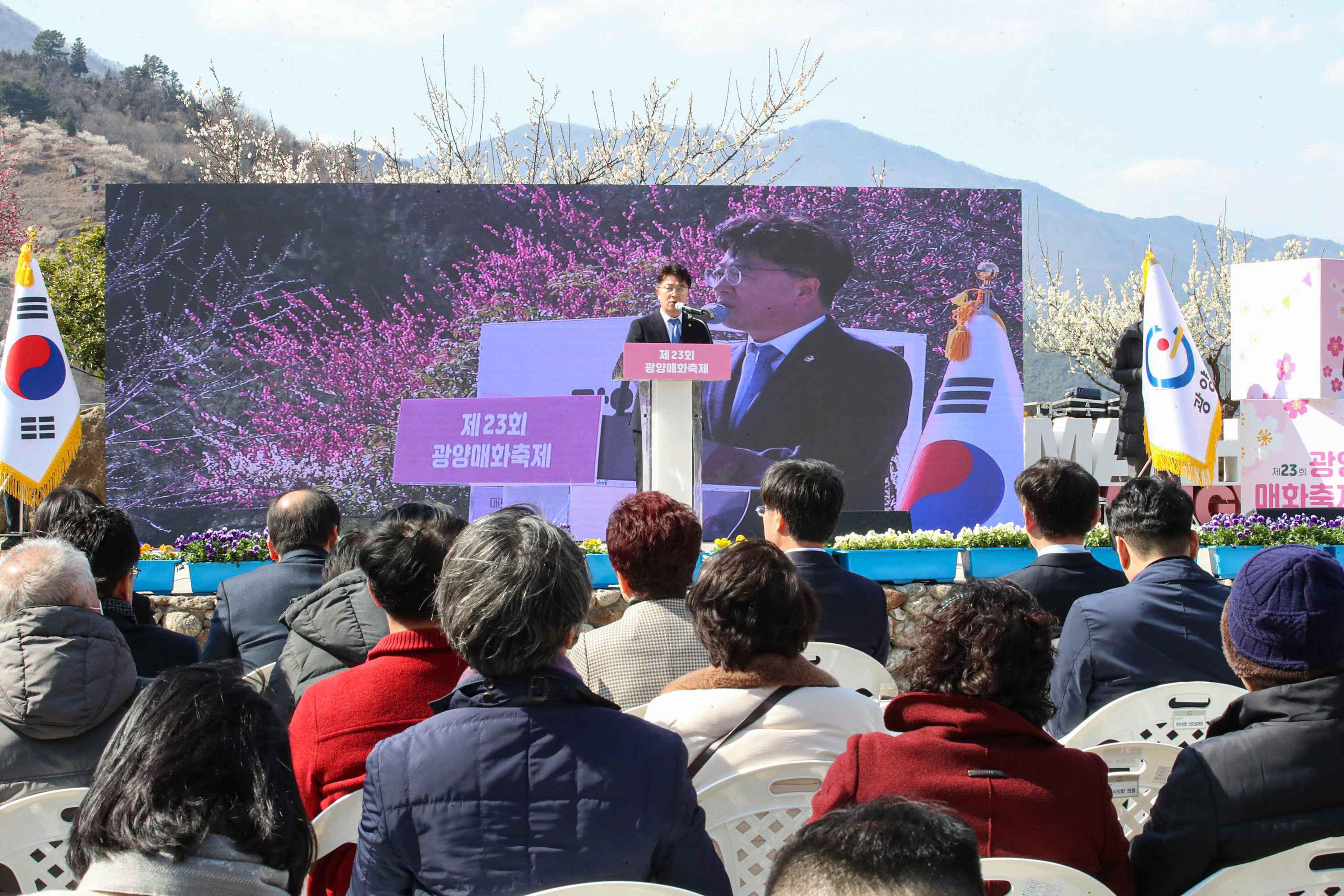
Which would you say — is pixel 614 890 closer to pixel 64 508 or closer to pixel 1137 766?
pixel 1137 766

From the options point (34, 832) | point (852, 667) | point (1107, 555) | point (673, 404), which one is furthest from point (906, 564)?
point (34, 832)

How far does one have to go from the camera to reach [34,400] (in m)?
6.69

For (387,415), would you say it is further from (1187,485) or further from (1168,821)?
(1168,821)

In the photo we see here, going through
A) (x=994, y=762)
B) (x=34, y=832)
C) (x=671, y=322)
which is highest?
Answer: (x=671, y=322)

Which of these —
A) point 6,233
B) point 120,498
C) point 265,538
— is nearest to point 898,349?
point 265,538

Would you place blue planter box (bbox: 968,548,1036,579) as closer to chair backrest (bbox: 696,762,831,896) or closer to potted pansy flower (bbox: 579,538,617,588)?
potted pansy flower (bbox: 579,538,617,588)

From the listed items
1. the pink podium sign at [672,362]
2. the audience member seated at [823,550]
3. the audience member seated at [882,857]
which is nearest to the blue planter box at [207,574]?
the pink podium sign at [672,362]

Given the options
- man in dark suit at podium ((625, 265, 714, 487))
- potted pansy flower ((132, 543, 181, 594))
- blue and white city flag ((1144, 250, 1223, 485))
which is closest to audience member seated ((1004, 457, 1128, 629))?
man in dark suit at podium ((625, 265, 714, 487))

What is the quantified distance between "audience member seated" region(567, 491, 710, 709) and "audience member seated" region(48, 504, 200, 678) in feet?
3.34

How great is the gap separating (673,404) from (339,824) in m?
3.67

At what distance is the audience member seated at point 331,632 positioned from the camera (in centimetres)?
229

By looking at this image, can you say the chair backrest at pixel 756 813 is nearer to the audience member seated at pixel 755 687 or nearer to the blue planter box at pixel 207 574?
the audience member seated at pixel 755 687

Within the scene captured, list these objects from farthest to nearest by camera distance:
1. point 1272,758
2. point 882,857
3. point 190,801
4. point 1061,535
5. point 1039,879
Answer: point 1061,535, point 1272,758, point 1039,879, point 190,801, point 882,857

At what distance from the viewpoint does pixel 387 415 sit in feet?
26.9
